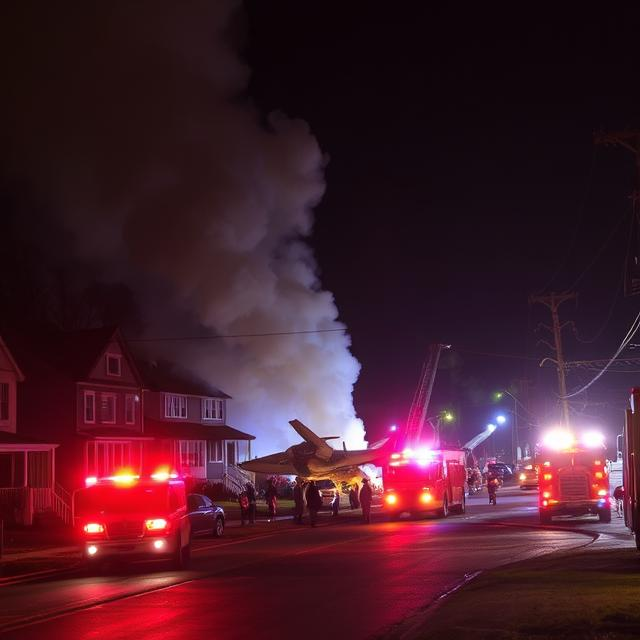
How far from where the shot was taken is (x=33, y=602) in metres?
14.7

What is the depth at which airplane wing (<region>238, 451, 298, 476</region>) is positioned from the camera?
44.6m

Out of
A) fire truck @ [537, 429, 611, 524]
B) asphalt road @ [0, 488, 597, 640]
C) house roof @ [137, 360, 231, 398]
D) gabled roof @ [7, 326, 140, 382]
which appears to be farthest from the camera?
house roof @ [137, 360, 231, 398]

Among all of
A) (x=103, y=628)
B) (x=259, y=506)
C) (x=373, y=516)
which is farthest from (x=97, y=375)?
(x=103, y=628)

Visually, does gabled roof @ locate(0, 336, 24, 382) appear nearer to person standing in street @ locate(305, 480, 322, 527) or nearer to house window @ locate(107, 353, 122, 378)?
house window @ locate(107, 353, 122, 378)

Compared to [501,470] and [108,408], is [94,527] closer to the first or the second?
[108,408]

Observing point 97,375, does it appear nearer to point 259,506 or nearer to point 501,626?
point 259,506

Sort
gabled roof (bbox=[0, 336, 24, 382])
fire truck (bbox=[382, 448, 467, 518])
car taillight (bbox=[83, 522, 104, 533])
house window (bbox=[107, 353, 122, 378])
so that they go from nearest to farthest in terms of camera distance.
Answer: car taillight (bbox=[83, 522, 104, 533]) → fire truck (bbox=[382, 448, 467, 518]) → gabled roof (bbox=[0, 336, 24, 382]) → house window (bbox=[107, 353, 122, 378])

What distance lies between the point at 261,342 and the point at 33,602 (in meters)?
50.2

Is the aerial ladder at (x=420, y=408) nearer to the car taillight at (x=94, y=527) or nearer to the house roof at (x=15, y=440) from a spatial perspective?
the house roof at (x=15, y=440)

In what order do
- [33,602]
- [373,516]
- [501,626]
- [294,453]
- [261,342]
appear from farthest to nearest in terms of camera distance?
[261,342]
[294,453]
[373,516]
[33,602]
[501,626]

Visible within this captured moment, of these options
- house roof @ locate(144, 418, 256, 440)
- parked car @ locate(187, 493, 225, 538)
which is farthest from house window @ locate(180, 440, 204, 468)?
parked car @ locate(187, 493, 225, 538)

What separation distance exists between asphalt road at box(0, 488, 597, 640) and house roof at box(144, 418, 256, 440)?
26.3m

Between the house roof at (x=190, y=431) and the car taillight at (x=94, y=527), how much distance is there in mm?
30513

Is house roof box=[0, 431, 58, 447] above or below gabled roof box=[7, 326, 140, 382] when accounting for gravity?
below
